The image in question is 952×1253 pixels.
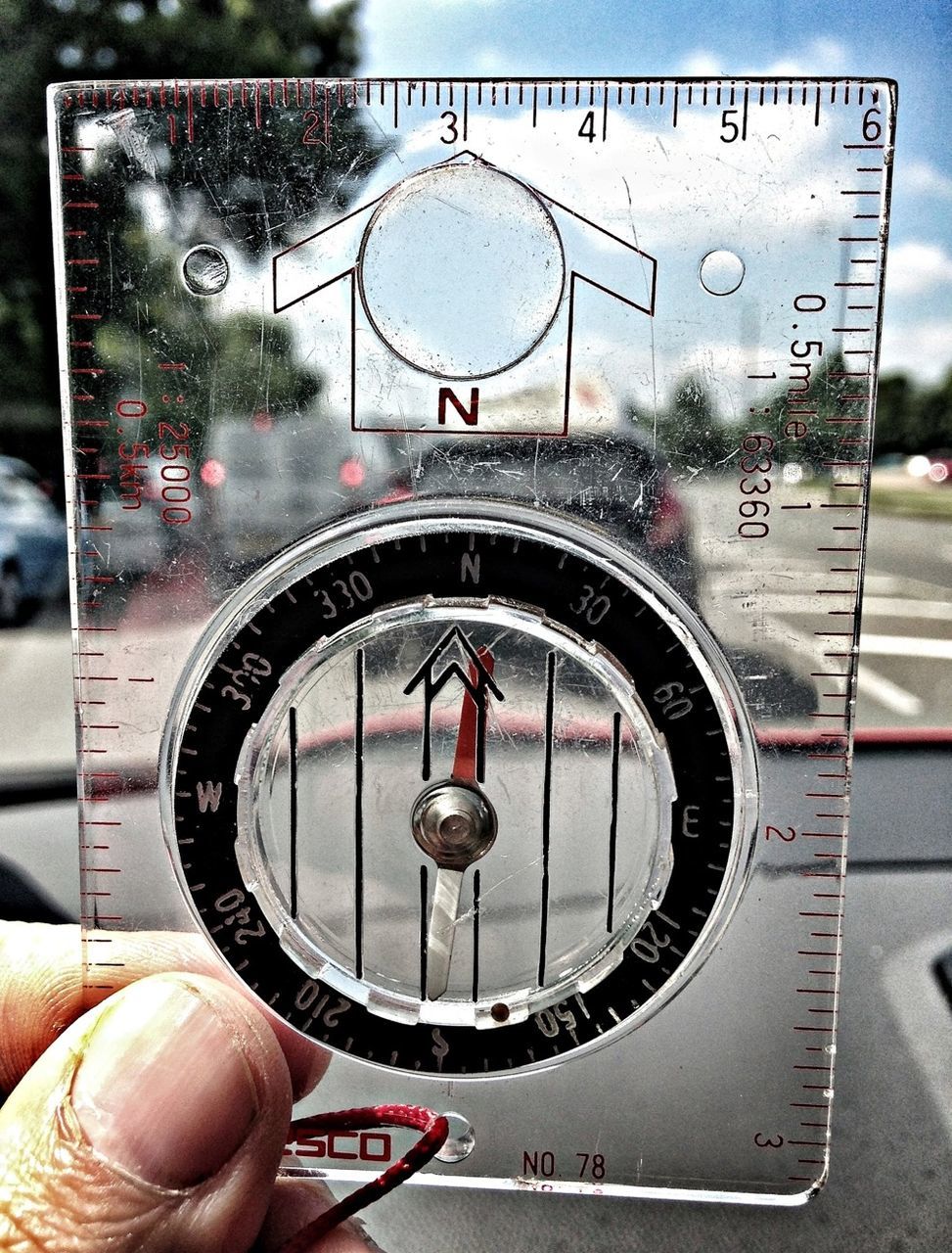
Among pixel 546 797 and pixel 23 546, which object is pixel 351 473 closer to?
pixel 546 797

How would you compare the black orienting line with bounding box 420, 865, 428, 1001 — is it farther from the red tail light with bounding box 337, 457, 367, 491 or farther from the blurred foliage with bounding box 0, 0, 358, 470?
the blurred foliage with bounding box 0, 0, 358, 470

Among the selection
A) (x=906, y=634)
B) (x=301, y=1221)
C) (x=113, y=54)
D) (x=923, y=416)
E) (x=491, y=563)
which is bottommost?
(x=301, y=1221)

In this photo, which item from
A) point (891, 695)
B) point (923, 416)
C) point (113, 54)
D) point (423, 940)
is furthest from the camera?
point (113, 54)

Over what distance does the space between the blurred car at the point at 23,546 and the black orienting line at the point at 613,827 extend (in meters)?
1.73

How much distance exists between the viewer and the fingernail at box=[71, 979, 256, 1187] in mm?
513

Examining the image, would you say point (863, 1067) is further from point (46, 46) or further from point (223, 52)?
point (223, 52)

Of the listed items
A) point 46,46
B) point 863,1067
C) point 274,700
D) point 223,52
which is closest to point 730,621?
point 274,700

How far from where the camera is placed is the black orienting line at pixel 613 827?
0.58m

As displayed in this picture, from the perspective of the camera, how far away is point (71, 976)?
2.19 ft

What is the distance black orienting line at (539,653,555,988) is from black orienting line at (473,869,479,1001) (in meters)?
0.04

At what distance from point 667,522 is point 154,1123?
0.40m

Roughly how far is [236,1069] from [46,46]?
4.99 ft

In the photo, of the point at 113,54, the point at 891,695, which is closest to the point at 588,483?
the point at 891,695

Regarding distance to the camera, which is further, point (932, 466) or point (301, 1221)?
point (932, 466)
